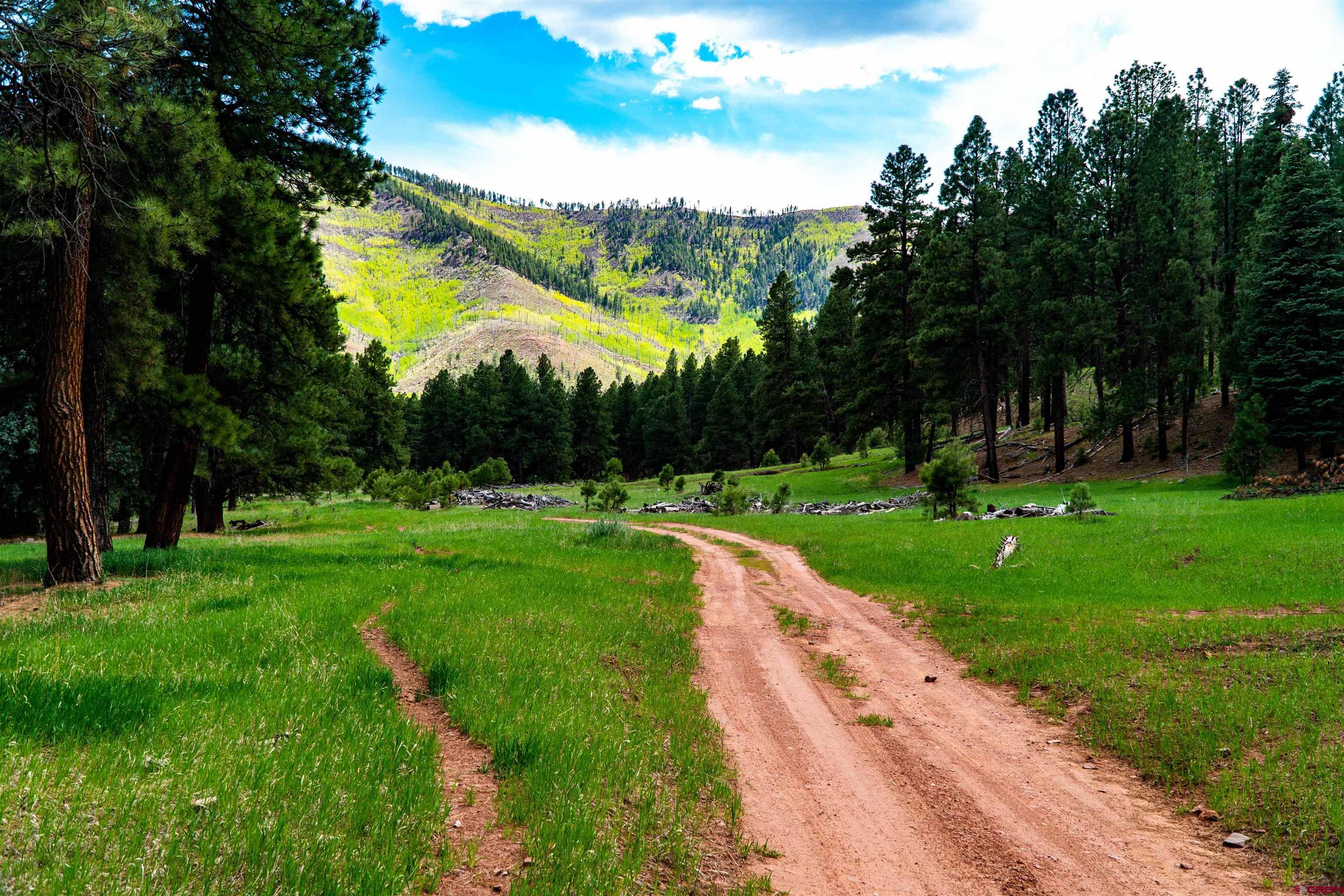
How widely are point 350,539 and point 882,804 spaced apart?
1953 cm

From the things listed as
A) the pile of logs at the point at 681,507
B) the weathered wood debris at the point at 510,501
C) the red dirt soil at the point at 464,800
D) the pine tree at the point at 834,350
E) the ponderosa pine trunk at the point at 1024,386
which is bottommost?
the pile of logs at the point at 681,507

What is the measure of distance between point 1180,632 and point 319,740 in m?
11.1

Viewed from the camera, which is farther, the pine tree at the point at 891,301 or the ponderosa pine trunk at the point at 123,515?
the pine tree at the point at 891,301

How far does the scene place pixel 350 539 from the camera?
20.4 metres

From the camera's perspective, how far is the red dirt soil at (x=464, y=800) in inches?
147

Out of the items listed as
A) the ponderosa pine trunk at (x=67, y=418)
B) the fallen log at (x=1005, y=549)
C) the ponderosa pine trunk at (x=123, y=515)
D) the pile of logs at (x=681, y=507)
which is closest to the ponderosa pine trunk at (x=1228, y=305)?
the fallen log at (x=1005, y=549)

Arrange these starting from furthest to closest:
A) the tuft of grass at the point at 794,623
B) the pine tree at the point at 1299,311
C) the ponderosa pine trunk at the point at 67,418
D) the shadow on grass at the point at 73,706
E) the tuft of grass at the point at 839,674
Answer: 1. the pine tree at the point at 1299,311
2. the tuft of grass at the point at 794,623
3. the ponderosa pine trunk at the point at 67,418
4. the tuft of grass at the point at 839,674
5. the shadow on grass at the point at 73,706

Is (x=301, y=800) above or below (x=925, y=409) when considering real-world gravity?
below

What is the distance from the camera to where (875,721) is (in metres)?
7.34

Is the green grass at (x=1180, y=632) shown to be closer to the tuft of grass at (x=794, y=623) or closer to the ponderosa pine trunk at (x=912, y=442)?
the tuft of grass at (x=794, y=623)

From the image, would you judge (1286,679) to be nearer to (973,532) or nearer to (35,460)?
(973,532)

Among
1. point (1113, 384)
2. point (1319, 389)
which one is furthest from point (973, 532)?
point (1113, 384)

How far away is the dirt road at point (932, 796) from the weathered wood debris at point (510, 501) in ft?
114

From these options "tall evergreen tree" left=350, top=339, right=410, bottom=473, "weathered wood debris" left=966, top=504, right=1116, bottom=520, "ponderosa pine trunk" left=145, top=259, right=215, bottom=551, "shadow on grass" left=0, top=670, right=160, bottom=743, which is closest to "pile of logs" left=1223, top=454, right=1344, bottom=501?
"weathered wood debris" left=966, top=504, right=1116, bottom=520
